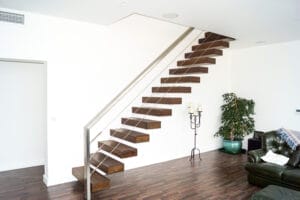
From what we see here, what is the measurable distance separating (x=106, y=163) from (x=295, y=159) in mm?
3153

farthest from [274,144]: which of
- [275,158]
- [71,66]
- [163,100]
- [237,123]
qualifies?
[71,66]

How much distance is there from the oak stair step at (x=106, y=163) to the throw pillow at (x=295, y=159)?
9.32 ft

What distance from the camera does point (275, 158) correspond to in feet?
13.9

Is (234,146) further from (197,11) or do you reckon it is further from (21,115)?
(21,115)

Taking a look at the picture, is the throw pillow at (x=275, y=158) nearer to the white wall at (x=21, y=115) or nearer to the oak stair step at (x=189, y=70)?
the oak stair step at (x=189, y=70)

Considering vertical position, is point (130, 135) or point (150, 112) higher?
point (150, 112)

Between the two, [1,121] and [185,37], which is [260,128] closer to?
[185,37]

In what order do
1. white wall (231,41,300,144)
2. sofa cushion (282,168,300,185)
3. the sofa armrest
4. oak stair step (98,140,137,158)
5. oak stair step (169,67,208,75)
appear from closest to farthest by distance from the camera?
sofa cushion (282,168,300,185), oak stair step (98,140,137,158), the sofa armrest, oak stair step (169,67,208,75), white wall (231,41,300,144)

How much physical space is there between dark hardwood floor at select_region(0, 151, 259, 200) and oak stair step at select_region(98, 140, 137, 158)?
24.0 inches

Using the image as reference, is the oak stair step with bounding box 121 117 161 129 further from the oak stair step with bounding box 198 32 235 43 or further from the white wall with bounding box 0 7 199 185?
the oak stair step with bounding box 198 32 235 43

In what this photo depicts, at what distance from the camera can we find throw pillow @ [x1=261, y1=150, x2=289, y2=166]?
4.13 meters

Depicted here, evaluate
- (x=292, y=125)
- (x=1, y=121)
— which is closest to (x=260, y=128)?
(x=292, y=125)

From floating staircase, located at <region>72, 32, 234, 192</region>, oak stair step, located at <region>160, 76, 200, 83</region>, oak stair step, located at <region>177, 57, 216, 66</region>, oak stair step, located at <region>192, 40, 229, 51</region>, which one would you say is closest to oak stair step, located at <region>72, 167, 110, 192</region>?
floating staircase, located at <region>72, 32, 234, 192</region>

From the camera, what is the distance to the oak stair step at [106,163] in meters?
3.65
